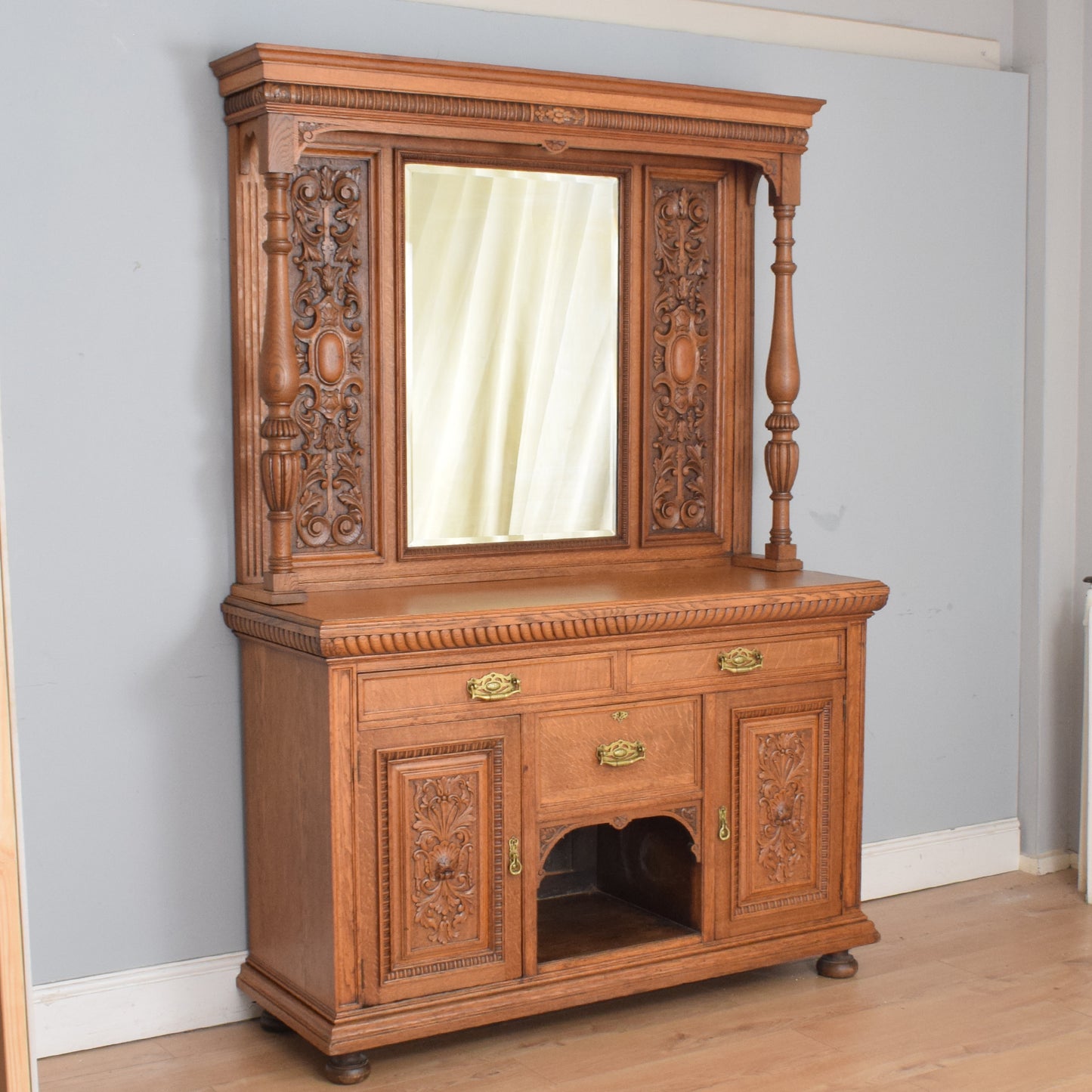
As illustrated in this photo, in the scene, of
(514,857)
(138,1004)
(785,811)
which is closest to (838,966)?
(785,811)

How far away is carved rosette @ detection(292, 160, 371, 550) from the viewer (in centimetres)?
346

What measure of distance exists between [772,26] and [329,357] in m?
1.65

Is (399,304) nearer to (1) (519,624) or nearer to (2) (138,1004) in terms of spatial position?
(1) (519,624)

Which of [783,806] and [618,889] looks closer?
[783,806]

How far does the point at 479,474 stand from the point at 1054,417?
199 centimetres

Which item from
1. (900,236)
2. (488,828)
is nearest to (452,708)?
(488,828)

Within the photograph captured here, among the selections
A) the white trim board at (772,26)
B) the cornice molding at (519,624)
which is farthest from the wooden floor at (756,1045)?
the white trim board at (772,26)

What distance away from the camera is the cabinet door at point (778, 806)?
3566mm

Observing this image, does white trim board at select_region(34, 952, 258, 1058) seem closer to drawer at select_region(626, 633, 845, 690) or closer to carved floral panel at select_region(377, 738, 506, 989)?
carved floral panel at select_region(377, 738, 506, 989)

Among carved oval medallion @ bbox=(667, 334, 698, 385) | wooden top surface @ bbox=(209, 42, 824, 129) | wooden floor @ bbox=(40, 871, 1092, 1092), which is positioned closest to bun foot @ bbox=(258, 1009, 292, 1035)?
wooden floor @ bbox=(40, 871, 1092, 1092)

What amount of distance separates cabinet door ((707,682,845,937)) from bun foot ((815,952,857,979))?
132 mm

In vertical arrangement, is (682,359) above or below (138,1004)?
above

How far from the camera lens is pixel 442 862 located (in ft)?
10.6

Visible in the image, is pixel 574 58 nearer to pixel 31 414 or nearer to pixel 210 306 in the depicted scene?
pixel 210 306
